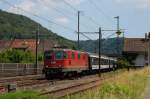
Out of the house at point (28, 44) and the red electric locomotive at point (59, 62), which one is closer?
the red electric locomotive at point (59, 62)

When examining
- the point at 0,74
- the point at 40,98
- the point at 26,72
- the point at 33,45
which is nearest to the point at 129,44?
the point at 33,45

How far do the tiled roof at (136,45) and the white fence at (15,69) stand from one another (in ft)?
146

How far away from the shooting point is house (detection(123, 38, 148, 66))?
10050 cm

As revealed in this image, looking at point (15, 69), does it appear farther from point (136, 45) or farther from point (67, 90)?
point (136, 45)

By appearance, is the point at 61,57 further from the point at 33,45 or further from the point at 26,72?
the point at 33,45

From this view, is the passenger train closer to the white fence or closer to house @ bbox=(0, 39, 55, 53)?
the white fence

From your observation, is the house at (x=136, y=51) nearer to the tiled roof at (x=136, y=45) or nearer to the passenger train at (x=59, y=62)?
the tiled roof at (x=136, y=45)

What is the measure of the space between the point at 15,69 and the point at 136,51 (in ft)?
165

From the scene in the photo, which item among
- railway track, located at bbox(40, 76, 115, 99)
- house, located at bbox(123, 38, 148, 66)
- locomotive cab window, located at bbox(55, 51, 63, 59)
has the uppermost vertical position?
house, located at bbox(123, 38, 148, 66)

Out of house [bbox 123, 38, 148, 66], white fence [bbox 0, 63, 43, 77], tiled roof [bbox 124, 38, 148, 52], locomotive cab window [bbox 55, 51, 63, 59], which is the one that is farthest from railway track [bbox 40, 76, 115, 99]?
tiled roof [bbox 124, 38, 148, 52]

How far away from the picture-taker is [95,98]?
1570cm

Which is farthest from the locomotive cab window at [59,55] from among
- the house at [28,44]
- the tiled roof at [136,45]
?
the house at [28,44]

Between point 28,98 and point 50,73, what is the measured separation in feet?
101

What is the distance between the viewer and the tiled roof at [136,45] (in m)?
104
